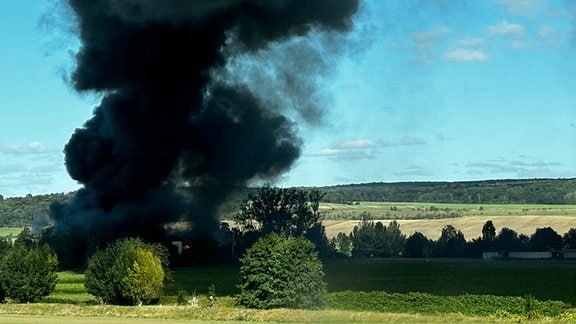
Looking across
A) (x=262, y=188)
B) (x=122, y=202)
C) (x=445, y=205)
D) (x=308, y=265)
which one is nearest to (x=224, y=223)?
(x=262, y=188)

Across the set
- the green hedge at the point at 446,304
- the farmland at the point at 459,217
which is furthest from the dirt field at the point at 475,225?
the green hedge at the point at 446,304

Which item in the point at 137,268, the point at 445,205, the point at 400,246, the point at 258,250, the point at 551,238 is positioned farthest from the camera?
the point at 445,205

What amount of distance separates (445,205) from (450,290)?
456 ft

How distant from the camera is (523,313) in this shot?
46219 millimetres

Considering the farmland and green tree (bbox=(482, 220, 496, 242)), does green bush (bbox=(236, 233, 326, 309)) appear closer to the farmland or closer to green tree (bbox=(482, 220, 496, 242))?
green tree (bbox=(482, 220, 496, 242))

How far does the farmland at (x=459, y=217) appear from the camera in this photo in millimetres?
130000

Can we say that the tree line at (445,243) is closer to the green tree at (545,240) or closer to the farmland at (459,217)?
the green tree at (545,240)

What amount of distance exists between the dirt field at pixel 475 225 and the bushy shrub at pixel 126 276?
231 feet

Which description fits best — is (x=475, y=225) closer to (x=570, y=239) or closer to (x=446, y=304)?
(x=570, y=239)

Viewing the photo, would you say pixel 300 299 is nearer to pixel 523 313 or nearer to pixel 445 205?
pixel 523 313

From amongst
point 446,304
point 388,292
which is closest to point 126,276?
point 388,292

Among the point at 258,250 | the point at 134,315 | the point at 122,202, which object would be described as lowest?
the point at 134,315

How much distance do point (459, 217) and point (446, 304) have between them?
11130 centimetres

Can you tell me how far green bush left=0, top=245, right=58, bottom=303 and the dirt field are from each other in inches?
2803
